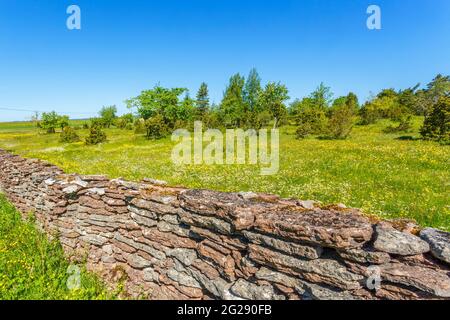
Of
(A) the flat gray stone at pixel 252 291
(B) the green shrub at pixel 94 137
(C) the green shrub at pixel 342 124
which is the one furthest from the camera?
(B) the green shrub at pixel 94 137

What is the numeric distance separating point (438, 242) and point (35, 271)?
9.06 m

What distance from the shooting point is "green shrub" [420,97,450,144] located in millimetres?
25297

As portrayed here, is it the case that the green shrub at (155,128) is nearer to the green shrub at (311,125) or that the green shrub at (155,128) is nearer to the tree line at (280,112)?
the tree line at (280,112)

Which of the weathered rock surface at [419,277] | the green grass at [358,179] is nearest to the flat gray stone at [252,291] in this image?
the weathered rock surface at [419,277]

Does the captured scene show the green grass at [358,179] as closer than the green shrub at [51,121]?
Yes

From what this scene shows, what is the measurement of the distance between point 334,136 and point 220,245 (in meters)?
35.1

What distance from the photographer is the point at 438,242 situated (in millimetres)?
3412

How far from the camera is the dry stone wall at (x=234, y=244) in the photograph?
350 cm

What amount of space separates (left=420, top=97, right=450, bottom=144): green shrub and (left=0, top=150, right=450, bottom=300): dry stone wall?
2836cm

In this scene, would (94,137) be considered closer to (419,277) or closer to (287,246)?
(287,246)

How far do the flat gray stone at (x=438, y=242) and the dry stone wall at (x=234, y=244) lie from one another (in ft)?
0.05

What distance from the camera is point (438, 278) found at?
10.4 ft
